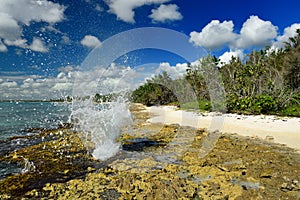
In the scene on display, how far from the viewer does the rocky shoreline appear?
5.57 metres

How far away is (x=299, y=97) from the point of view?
18.4 metres

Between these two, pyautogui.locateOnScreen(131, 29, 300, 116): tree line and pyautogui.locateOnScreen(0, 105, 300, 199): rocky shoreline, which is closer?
pyautogui.locateOnScreen(0, 105, 300, 199): rocky shoreline

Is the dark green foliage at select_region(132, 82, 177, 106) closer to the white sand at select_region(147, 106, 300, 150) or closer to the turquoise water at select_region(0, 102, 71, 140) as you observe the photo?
the turquoise water at select_region(0, 102, 71, 140)

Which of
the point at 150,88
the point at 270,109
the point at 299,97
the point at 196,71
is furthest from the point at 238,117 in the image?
the point at 150,88

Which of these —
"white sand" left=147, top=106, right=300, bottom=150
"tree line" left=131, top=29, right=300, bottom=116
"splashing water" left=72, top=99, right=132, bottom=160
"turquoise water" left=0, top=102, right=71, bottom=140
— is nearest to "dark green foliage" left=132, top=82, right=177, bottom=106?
"tree line" left=131, top=29, right=300, bottom=116

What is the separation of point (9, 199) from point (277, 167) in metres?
→ 7.70

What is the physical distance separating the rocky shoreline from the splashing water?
562 mm

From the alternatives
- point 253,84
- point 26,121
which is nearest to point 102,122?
point 253,84

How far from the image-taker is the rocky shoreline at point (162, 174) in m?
5.57

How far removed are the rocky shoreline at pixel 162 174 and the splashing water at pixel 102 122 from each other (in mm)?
562

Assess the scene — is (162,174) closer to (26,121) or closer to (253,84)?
(253,84)

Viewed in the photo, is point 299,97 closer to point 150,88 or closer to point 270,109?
point 270,109

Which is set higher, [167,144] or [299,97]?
[299,97]

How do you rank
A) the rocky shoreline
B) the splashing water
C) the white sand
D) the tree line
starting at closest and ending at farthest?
1. the rocky shoreline
2. the splashing water
3. the white sand
4. the tree line
